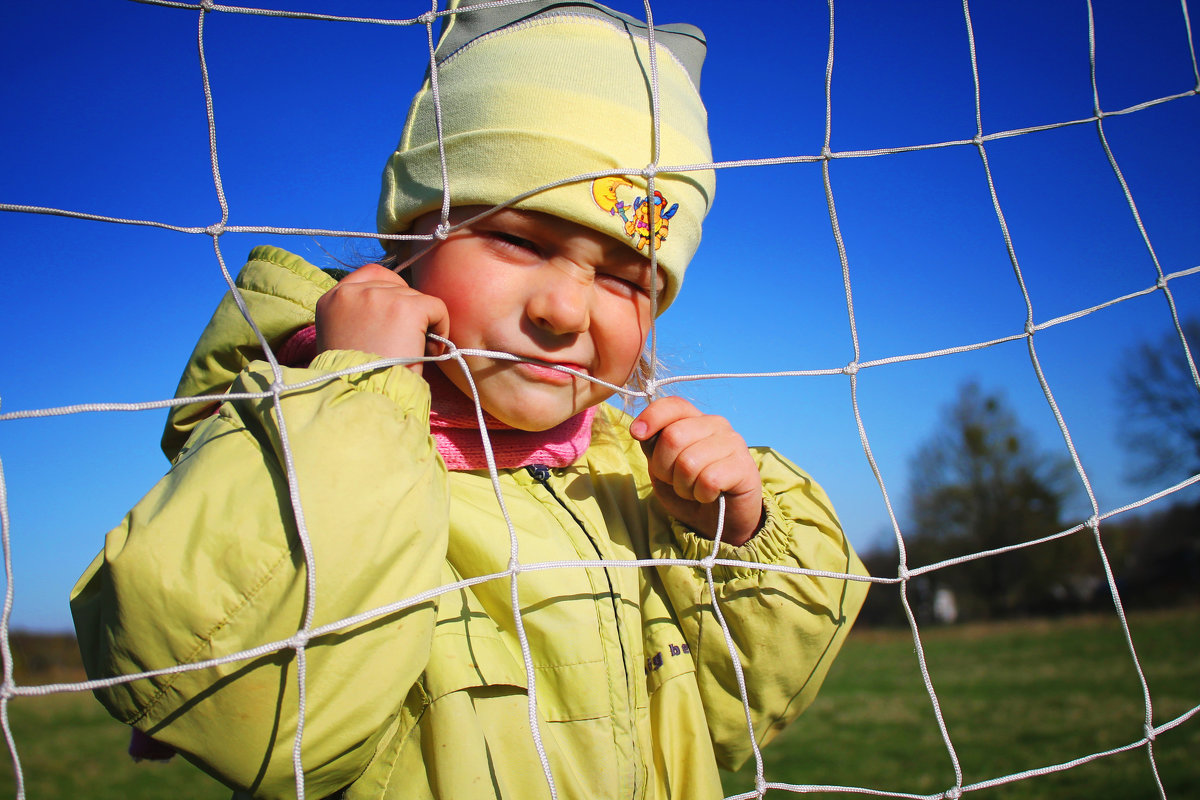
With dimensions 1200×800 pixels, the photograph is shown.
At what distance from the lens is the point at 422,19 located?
890mm

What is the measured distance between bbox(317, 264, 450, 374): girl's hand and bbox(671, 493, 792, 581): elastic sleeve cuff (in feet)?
1.10

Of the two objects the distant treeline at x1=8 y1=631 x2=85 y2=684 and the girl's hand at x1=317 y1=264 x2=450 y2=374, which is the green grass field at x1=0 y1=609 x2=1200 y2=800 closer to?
the distant treeline at x1=8 y1=631 x2=85 y2=684

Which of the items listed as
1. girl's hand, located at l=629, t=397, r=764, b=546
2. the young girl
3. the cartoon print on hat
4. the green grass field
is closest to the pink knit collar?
the young girl

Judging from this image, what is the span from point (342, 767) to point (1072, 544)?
19359mm

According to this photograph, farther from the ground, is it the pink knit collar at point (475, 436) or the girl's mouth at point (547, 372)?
the girl's mouth at point (547, 372)

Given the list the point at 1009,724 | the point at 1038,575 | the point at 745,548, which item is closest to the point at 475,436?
the point at 745,548

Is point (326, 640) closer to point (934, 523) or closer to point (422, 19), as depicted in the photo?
point (422, 19)

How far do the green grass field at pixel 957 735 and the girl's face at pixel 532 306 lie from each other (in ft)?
9.92

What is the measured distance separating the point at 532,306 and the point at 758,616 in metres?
0.41

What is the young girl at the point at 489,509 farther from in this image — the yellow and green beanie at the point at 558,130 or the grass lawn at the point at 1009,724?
the grass lawn at the point at 1009,724

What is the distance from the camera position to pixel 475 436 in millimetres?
832

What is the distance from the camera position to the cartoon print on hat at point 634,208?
0.81 metres

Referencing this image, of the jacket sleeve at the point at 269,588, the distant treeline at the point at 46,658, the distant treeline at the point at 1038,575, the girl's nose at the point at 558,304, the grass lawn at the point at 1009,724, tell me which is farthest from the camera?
the distant treeline at the point at 1038,575

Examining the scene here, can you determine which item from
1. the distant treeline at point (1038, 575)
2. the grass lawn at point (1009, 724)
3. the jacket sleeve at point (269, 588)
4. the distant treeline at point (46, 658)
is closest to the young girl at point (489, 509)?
the jacket sleeve at point (269, 588)
